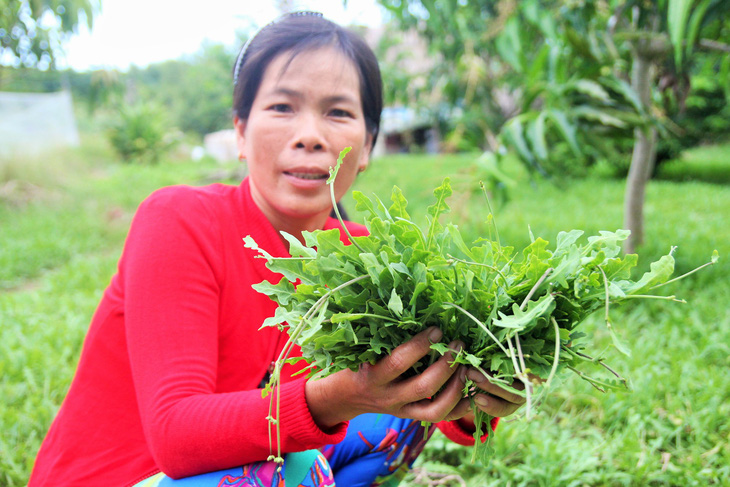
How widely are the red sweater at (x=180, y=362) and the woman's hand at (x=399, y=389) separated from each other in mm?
50

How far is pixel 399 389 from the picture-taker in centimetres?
95

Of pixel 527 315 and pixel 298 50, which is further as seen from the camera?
pixel 298 50

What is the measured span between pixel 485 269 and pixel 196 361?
0.62 m

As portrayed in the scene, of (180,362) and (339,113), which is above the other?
(339,113)

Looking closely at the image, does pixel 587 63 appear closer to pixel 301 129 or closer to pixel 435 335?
pixel 301 129

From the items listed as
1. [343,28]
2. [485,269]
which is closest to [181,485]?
[485,269]

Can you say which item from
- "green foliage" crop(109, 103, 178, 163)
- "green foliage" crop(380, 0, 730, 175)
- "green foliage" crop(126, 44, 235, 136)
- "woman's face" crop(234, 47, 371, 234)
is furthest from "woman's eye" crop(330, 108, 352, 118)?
"green foliage" crop(126, 44, 235, 136)

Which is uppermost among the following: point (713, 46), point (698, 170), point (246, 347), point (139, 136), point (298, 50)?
point (713, 46)

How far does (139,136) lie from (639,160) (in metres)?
11.8

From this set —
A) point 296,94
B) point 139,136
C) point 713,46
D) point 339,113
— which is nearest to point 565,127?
point 713,46

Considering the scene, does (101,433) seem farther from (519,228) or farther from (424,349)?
(519,228)

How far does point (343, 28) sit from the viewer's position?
4.87 ft

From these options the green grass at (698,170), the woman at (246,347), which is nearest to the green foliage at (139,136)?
the green grass at (698,170)

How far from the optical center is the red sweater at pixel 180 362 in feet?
3.47
